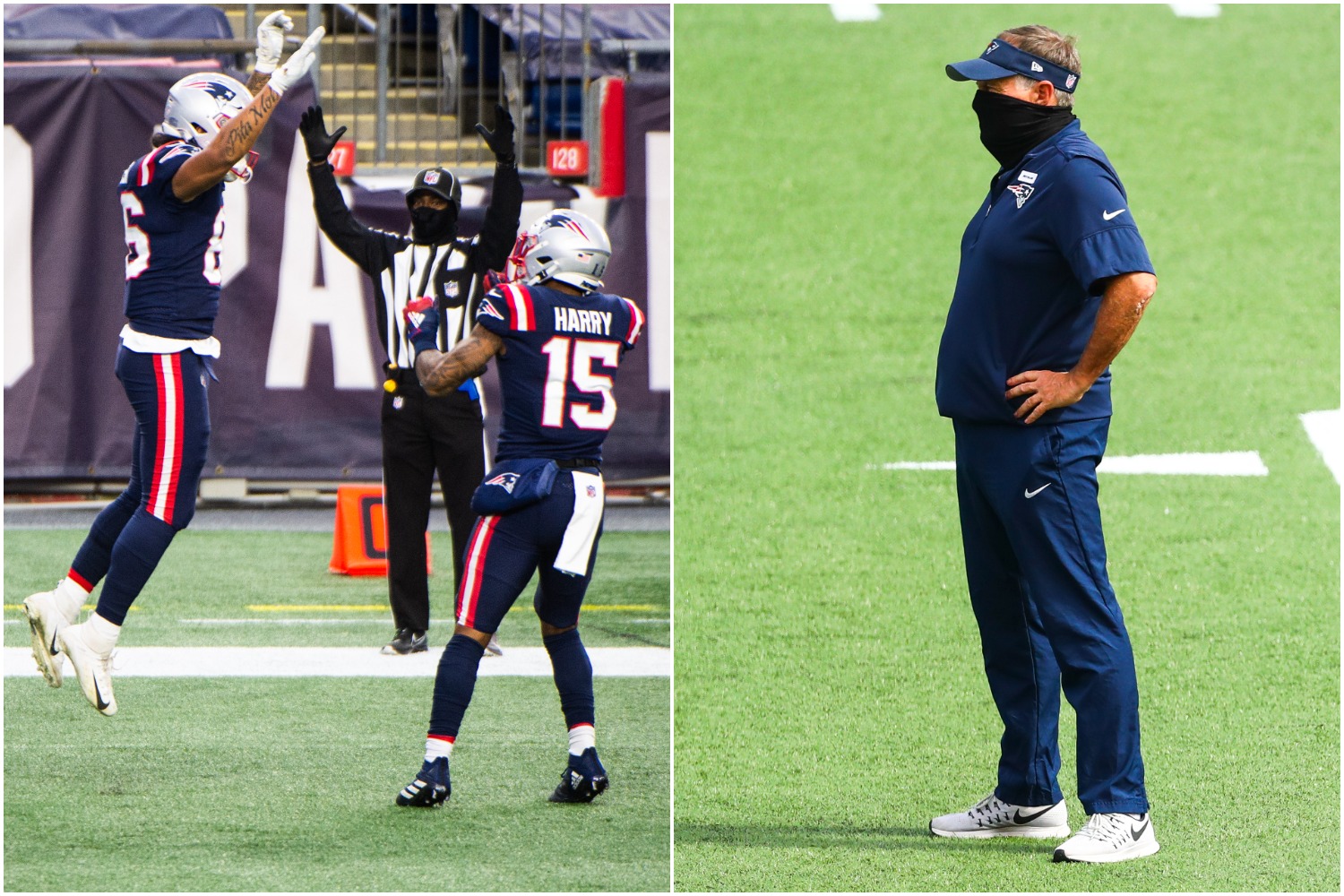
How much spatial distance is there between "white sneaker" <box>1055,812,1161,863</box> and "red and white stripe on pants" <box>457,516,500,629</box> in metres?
1.31

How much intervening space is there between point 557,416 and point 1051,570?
1.07m

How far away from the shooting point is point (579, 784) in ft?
12.5

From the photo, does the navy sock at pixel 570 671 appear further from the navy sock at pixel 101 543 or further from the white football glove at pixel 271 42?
the white football glove at pixel 271 42

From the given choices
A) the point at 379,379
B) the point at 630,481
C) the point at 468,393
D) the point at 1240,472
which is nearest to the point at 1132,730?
the point at 468,393

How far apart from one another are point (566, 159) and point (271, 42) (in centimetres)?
513

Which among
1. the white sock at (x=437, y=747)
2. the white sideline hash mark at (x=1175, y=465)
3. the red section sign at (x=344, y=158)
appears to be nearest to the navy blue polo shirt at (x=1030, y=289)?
the white sock at (x=437, y=747)

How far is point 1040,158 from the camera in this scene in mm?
3387

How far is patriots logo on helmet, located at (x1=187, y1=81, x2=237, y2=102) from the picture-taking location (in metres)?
3.89

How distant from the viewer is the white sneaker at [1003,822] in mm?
3631

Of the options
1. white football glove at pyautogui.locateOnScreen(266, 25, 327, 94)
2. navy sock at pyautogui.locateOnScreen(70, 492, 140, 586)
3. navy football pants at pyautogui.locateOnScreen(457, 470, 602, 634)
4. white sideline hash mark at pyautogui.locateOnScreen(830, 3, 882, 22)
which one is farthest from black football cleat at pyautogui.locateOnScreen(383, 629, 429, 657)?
white sideline hash mark at pyautogui.locateOnScreen(830, 3, 882, 22)

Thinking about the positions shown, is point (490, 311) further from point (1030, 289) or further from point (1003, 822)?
point (1003, 822)

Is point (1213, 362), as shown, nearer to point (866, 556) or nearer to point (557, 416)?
point (866, 556)

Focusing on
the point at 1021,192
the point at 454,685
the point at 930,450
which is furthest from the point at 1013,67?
the point at 930,450

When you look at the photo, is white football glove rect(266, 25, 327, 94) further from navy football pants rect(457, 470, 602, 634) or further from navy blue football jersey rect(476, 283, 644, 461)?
navy football pants rect(457, 470, 602, 634)
